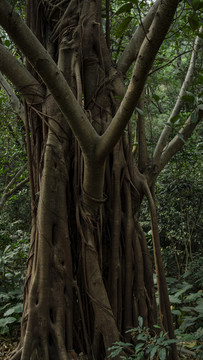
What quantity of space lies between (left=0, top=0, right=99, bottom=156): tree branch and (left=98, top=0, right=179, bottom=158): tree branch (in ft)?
0.39

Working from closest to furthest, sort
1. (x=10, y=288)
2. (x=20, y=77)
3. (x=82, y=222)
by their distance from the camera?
(x=20, y=77) < (x=82, y=222) < (x=10, y=288)

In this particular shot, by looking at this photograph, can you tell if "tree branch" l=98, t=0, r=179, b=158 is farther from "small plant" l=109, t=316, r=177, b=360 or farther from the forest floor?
the forest floor

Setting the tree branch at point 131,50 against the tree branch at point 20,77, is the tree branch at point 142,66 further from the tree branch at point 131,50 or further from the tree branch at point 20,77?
the tree branch at point 131,50

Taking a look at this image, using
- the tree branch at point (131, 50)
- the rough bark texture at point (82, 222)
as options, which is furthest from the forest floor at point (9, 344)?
the tree branch at point (131, 50)

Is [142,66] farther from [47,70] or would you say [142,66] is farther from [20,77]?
[20,77]

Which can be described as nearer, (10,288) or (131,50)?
(131,50)

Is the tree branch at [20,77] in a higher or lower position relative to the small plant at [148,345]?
higher

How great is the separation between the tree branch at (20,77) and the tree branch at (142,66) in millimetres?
863

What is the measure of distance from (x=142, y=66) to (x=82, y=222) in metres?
1.37

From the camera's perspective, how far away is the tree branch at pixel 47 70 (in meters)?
1.62

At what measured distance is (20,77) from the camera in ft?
8.21

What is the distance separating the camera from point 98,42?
304 cm

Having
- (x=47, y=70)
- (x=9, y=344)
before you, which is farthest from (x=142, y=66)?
(x=9, y=344)

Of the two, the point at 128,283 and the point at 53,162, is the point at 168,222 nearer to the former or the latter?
the point at 128,283
